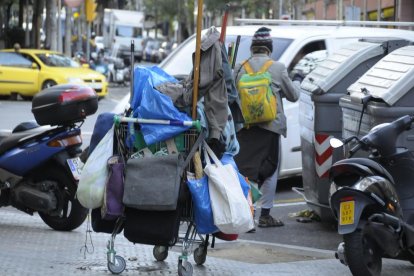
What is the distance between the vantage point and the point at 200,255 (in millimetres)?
6676

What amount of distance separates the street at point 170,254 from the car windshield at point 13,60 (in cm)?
1670

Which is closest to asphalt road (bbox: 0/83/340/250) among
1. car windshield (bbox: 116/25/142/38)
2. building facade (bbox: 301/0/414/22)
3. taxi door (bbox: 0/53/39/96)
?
building facade (bbox: 301/0/414/22)

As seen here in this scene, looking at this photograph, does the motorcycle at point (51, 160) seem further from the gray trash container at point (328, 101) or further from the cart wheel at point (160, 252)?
the gray trash container at point (328, 101)

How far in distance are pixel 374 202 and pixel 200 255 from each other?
1.41m

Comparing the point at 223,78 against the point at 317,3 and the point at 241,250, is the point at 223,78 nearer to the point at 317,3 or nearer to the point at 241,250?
the point at 241,250

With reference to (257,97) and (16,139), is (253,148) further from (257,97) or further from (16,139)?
(16,139)

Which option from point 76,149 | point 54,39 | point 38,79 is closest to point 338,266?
point 76,149

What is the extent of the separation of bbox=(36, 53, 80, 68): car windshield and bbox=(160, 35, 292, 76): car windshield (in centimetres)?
1467

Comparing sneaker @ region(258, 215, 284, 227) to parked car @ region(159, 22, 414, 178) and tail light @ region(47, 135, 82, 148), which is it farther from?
tail light @ region(47, 135, 82, 148)

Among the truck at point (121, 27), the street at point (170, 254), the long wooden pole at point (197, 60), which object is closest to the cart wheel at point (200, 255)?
the street at point (170, 254)

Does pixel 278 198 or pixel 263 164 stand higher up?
pixel 263 164

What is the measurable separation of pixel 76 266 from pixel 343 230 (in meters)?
1.97

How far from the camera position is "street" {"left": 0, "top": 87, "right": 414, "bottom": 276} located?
6598 millimetres

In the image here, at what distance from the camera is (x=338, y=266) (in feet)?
23.0
